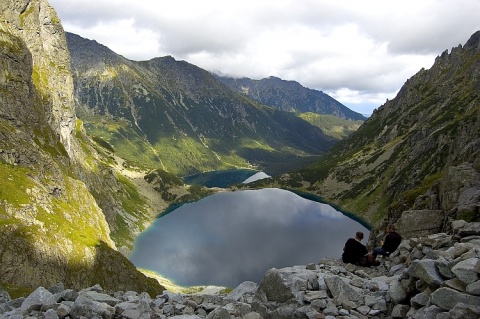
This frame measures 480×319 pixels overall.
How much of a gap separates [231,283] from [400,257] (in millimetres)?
134382

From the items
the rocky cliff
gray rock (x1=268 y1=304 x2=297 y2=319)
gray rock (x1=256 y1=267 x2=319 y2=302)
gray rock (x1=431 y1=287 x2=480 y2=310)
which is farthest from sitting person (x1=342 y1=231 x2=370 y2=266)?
the rocky cliff

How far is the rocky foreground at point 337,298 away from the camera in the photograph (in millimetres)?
13656

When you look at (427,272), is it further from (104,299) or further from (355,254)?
(104,299)

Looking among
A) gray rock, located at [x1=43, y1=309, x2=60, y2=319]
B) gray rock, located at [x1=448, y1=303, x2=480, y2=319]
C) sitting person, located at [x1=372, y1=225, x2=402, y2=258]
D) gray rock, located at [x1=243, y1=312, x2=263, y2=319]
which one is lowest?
gray rock, located at [x1=43, y1=309, x2=60, y2=319]

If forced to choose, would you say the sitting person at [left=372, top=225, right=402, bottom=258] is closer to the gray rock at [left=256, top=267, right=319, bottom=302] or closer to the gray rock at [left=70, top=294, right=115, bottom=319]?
the gray rock at [left=256, top=267, right=319, bottom=302]

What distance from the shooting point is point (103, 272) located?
122062 millimetres

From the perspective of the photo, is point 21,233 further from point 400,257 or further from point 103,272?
point 400,257

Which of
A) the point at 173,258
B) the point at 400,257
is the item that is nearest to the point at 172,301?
the point at 400,257

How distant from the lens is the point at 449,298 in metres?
13.3

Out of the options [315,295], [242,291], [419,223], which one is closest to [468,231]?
[315,295]

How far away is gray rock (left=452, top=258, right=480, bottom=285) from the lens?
13.4m

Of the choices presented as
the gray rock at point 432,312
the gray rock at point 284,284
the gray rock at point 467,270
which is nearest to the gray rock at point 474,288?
the gray rock at point 467,270

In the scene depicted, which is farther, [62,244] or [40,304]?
[62,244]

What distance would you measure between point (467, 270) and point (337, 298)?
645cm
